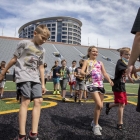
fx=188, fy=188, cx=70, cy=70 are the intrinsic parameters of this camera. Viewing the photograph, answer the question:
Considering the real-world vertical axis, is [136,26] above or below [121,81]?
above

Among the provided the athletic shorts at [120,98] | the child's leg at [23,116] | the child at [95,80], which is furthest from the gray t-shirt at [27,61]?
the athletic shorts at [120,98]

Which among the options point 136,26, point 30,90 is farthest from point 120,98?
Answer: point 136,26

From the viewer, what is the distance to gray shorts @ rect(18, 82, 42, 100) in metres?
2.92

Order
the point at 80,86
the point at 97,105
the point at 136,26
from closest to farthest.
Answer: the point at 136,26 → the point at 97,105 → the point at 80,86

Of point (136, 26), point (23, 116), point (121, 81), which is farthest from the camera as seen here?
point (121, 81)

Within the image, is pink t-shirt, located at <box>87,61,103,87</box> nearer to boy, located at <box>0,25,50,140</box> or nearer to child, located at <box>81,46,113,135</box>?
child, located at <box>81,46,113,135</box>

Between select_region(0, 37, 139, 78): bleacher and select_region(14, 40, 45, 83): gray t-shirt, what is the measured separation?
31.3 meters

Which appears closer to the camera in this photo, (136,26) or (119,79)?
(136,26)

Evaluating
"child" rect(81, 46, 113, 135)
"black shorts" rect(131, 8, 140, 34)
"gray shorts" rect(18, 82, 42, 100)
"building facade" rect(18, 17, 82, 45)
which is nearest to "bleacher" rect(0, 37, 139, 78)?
"child" rect(81, 46, 113, 135)

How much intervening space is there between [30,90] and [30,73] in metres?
0.27

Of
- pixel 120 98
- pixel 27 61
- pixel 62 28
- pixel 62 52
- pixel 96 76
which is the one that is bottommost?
pixel 120 98

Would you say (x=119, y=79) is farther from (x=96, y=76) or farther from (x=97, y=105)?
(x=97, y=105)

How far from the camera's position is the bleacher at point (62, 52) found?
36928mm

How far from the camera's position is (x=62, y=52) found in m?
44.0
